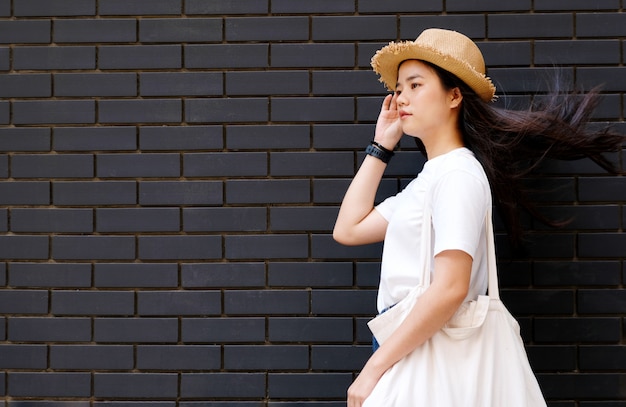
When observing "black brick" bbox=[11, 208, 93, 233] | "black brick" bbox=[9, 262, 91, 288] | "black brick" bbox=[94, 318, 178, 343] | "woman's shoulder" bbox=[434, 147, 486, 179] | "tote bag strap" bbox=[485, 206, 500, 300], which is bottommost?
"black brick" bbox=[94, 318, 178, 343]

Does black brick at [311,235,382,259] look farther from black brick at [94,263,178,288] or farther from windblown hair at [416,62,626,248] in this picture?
black brick at [94,263,178,288]

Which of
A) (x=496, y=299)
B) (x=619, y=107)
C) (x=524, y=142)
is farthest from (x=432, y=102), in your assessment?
(x=619, y=107)

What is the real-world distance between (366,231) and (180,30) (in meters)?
1.44

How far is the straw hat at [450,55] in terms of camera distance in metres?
2.89

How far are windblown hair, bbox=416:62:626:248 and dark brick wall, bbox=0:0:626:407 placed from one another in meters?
0.39

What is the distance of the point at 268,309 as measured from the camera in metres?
3.82

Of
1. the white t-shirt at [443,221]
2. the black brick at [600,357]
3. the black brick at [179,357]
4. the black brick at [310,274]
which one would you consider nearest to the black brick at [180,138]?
the black brick at [310,274]

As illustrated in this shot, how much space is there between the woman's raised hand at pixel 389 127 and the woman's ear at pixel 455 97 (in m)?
0.35

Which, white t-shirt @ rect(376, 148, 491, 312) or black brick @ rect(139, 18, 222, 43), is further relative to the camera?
black brick @ rect(139, 18, 222, 43)

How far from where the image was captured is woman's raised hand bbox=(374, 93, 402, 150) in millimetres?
3322

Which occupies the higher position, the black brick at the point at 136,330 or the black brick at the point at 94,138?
the black brick at the point at 94,138

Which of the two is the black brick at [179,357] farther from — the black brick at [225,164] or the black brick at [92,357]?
the black brick at [225,164]

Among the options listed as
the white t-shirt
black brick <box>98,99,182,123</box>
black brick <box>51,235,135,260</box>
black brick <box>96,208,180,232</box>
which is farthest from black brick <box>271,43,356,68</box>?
black brick <box>51,235,135,260</box>

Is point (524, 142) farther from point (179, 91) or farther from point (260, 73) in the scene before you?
point (179, 91)
